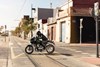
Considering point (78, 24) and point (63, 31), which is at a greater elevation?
point (78, 24)

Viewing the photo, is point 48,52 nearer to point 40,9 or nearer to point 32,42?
point 32,42

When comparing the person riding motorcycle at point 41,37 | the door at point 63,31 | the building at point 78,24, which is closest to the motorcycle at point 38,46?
the person riding motorcycle at point 41,37

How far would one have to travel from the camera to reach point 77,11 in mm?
50844

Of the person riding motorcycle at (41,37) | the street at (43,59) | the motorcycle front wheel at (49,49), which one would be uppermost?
the person riding motorcycle at (41,37)

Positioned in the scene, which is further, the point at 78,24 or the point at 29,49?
the point at 78,24

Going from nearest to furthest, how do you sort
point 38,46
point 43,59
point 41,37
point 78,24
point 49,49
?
point 43,59 → point 41,37 → point 38,46 → point 49,49 → point 78,24

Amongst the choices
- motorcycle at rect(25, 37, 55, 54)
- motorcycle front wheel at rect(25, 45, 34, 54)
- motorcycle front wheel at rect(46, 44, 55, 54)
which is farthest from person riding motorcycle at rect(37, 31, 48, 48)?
motorcycle front wheel at rect(25, 45, 34, 54)

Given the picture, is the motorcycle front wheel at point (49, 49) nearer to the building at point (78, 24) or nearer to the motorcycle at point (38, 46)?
the motorcycle at point (38, 46)

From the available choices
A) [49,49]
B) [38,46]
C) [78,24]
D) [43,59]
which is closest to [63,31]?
[78,24]

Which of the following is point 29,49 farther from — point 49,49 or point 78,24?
point 78,24

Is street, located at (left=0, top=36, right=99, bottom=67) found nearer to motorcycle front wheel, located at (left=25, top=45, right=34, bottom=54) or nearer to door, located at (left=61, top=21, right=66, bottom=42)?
motorcycle front wheel, located at (left=25, top=45, right=34, bottom=54)

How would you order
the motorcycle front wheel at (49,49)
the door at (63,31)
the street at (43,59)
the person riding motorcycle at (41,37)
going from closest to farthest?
the street at (43,59)
the person riding motorcycle at (41,37)
the motorcycle front wheel at (49,49)
the door at (63,31)

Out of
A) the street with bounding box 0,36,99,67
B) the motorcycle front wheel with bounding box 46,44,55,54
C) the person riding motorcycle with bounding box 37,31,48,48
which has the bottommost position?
the street with bounding box 0,36,99,67

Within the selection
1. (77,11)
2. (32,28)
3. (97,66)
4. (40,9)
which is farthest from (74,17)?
(40,9)
